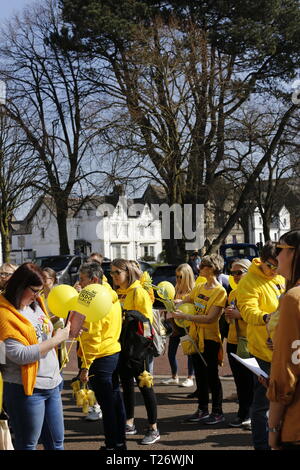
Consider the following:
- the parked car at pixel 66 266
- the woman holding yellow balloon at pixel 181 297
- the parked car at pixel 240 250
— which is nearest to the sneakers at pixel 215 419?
the woman holding yellow balloon at pixel 181 297

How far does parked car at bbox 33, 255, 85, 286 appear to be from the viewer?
74.5 ft

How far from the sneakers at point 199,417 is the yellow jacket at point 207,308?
705 millimetres

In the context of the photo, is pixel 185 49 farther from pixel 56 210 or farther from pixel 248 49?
pixel 56 210

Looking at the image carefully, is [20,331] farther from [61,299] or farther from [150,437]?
[150,437]

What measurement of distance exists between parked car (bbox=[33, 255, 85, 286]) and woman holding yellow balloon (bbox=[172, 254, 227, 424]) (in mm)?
16098

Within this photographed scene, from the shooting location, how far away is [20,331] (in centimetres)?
385

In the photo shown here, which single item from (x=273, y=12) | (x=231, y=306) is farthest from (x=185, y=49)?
(x=231, y=306)

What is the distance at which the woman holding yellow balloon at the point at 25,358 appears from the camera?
3.81 meters

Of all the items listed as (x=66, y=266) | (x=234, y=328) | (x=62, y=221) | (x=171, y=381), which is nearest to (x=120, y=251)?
(x=62, y=221)

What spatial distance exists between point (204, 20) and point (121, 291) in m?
19.1

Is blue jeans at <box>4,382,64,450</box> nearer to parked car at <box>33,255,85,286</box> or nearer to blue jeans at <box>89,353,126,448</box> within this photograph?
blue jeans at <box>89,353,126,448</box>

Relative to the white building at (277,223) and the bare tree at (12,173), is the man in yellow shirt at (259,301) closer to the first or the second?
the bare tree at (12,173)

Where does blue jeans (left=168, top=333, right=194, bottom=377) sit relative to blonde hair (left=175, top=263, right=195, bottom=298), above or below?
below

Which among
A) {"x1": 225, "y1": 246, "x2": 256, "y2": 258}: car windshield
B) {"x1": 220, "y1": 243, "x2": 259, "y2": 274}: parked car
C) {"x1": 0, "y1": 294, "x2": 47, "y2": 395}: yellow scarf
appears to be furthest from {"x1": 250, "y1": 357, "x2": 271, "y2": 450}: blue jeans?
{"x1": 225, "y1": 246, "x2": 256, "y2": 258}: car windshield
